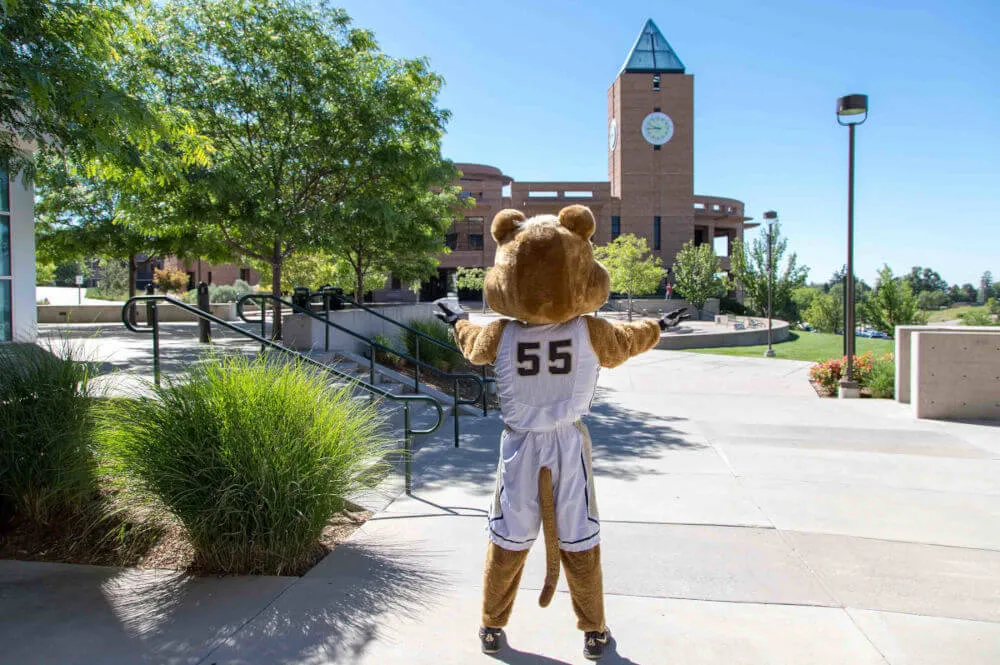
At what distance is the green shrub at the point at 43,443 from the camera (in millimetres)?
4113

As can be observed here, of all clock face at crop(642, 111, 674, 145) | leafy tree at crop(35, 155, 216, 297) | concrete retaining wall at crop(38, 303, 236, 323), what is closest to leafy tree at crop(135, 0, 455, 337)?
leafy tree at crop(35, 155, 216, 297)

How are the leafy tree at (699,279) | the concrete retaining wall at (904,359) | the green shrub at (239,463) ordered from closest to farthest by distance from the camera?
the green shrub at (239,463)
the concrete retaining wall at (904,359)
the leafy tree at (699,279)

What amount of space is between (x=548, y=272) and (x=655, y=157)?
188 ft

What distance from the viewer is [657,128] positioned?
186ft

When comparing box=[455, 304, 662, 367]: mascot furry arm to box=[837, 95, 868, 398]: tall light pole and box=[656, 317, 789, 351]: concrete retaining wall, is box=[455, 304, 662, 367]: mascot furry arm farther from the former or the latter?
box=[656, 317, 789, 351]: concrete retaining wall

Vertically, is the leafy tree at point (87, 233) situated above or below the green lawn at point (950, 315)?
above

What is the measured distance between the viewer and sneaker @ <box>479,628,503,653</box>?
2.96 meters

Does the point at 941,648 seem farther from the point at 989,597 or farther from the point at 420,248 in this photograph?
the point at 420,248

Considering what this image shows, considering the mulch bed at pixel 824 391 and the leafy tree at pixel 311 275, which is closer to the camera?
the mulch bed at pixel 824 391

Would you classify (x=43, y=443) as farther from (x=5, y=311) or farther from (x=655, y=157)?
(x=655, y=157)

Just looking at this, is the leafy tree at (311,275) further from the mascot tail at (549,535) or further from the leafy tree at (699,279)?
the leafy tree at (699,279)

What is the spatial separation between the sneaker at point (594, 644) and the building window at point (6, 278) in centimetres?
892

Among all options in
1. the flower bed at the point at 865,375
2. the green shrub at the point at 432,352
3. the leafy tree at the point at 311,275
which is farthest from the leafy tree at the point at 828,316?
the green shrub at the point at 432,352

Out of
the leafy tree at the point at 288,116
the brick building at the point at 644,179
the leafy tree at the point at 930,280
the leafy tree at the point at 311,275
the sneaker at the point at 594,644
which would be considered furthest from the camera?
the leafy tree at the point at 930,280
